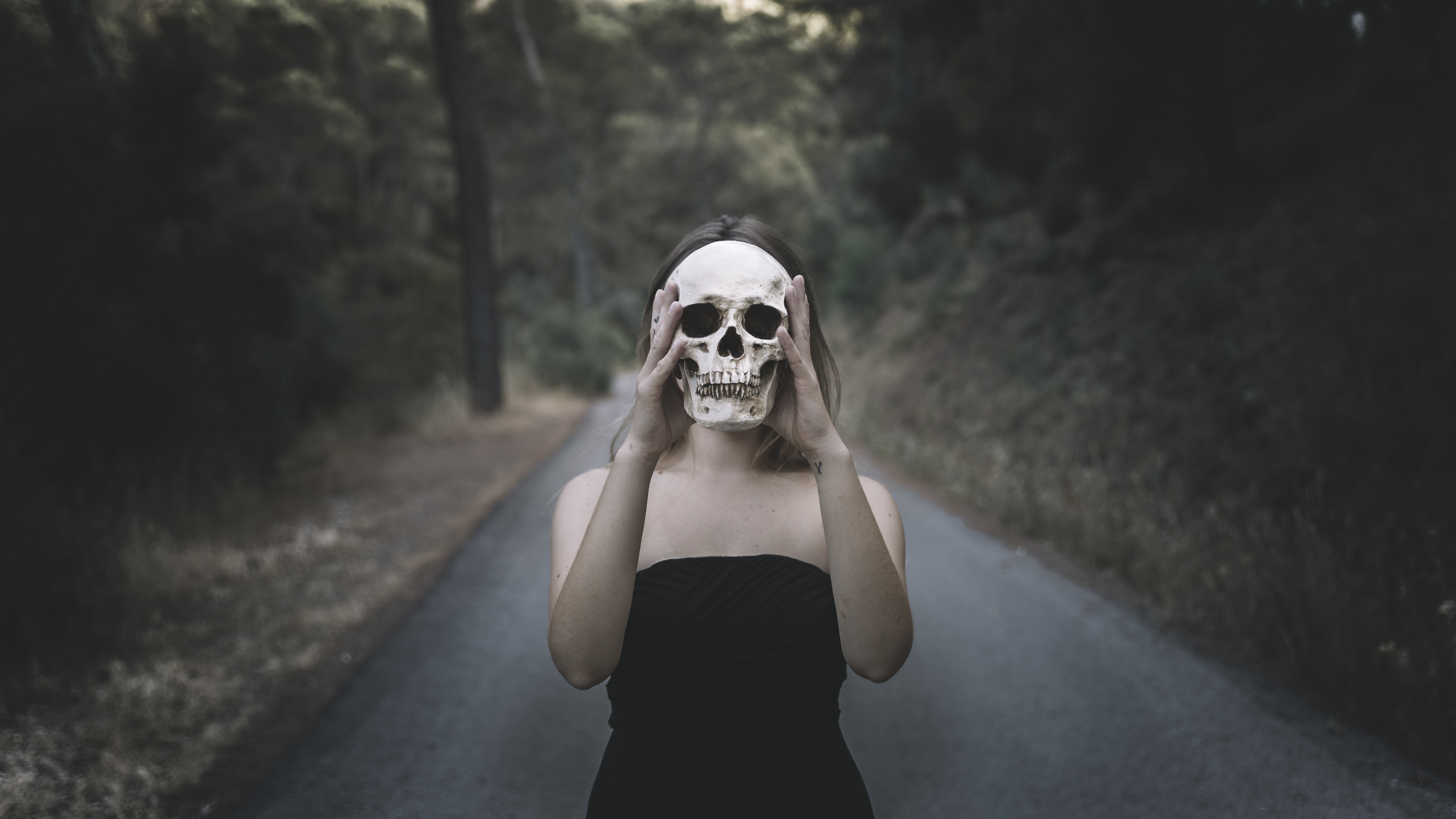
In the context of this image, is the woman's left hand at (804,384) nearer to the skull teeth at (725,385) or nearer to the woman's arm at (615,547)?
the skull teeth at (725,385)

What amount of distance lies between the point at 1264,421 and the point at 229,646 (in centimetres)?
720

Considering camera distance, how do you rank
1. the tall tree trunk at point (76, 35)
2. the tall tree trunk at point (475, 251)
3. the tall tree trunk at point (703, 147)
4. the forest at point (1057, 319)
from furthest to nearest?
1. the tall tree trunk at point (703, 147)
2. the tall tree trunk at point (475, 251)
3. the tall tree trunk at point (76, 35)
4. the forest at point (1057, 319)

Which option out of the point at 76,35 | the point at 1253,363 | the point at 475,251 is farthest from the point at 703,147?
the point at 1253,363

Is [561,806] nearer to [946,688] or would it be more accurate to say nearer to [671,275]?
[946,688]

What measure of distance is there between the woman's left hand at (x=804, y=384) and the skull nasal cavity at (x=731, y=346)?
0.40 ft

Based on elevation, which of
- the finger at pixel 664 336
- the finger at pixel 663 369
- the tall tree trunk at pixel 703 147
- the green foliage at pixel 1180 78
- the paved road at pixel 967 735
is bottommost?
the paved road at pixel 967 735

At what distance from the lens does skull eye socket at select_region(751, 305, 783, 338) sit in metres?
1.92

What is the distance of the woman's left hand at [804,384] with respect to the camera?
5.57ft

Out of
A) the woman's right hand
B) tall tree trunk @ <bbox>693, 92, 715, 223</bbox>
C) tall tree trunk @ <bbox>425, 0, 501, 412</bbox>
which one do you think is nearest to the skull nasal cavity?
the woman's right hand

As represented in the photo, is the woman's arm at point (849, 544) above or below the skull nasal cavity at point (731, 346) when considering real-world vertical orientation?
below

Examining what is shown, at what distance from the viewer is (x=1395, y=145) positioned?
314 inches

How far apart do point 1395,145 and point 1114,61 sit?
297 cm

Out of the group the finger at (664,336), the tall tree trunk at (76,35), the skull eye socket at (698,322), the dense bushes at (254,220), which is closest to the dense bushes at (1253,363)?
the skull eye socket at (698,322)

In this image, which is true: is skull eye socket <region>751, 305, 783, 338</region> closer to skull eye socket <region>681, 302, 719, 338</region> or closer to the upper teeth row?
skull eye socket <region>681, 302, 719, 338</region>
